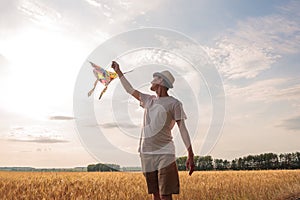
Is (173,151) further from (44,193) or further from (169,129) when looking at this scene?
(44,193)

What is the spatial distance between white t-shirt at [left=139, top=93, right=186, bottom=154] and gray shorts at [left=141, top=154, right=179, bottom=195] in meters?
0.09

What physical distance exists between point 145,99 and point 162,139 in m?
0.66

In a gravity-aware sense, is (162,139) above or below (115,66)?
below

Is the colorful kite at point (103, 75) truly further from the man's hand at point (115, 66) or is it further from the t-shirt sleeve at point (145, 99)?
the t-shirt sleeve at point (145, 99)

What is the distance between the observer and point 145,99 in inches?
204

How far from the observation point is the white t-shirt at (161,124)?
4871 millimetres

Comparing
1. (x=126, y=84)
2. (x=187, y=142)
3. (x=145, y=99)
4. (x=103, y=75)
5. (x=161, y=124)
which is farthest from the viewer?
(x=103, y=75)

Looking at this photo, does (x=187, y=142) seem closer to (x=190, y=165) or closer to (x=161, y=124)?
(x=190, y=165)

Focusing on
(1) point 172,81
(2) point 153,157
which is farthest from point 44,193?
(1) point 172,81

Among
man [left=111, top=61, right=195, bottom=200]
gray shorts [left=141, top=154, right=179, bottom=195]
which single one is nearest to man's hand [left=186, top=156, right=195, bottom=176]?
man [left=111, top=61, right=195, bottom=200]

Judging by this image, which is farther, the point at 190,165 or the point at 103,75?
the point at 103,75

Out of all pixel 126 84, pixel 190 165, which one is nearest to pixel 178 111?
pixel 190 165

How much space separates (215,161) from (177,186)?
63.1m

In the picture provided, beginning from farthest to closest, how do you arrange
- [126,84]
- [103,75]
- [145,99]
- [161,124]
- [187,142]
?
1. [103,75]
2. [126,84]
3. [145,99]
4. [187,142]
5. [161,124]
